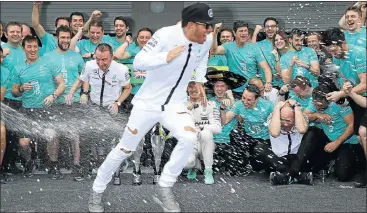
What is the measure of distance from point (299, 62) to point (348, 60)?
1246mm

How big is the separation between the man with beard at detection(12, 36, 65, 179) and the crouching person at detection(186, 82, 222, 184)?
176 centimetres

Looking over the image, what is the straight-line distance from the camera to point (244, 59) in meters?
10.5

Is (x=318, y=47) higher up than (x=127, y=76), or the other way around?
(x=318, y=47)

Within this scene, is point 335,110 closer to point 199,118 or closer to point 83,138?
point 199,118

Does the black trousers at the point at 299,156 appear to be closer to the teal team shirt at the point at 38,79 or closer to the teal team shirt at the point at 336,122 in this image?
the teal team shirt at the point at 336,122

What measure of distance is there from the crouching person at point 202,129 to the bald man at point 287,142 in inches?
28.6

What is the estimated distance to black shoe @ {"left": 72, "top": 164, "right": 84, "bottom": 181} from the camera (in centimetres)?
930

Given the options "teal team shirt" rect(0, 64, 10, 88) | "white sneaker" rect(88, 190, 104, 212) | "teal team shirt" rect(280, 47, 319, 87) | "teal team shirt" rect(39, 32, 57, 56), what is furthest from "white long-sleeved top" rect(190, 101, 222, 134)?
"white sneaker" rect(88, 190, 104, 212)

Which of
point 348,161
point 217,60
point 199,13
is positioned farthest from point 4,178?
point 348,161

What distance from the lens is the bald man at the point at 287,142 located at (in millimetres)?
9070

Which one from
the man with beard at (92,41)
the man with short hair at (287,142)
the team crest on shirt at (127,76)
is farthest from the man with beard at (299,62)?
the man with beard at (92,41)

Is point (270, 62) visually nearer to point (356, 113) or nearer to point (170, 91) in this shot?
point (356, 113)

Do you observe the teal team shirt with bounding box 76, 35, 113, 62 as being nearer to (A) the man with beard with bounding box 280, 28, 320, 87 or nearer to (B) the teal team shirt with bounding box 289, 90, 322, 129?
(A) the man with beard with bounding box 280, 28, 320, 87

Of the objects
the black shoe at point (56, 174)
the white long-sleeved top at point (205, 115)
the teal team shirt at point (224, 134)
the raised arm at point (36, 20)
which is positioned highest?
the raised arm at point (36, 20)
